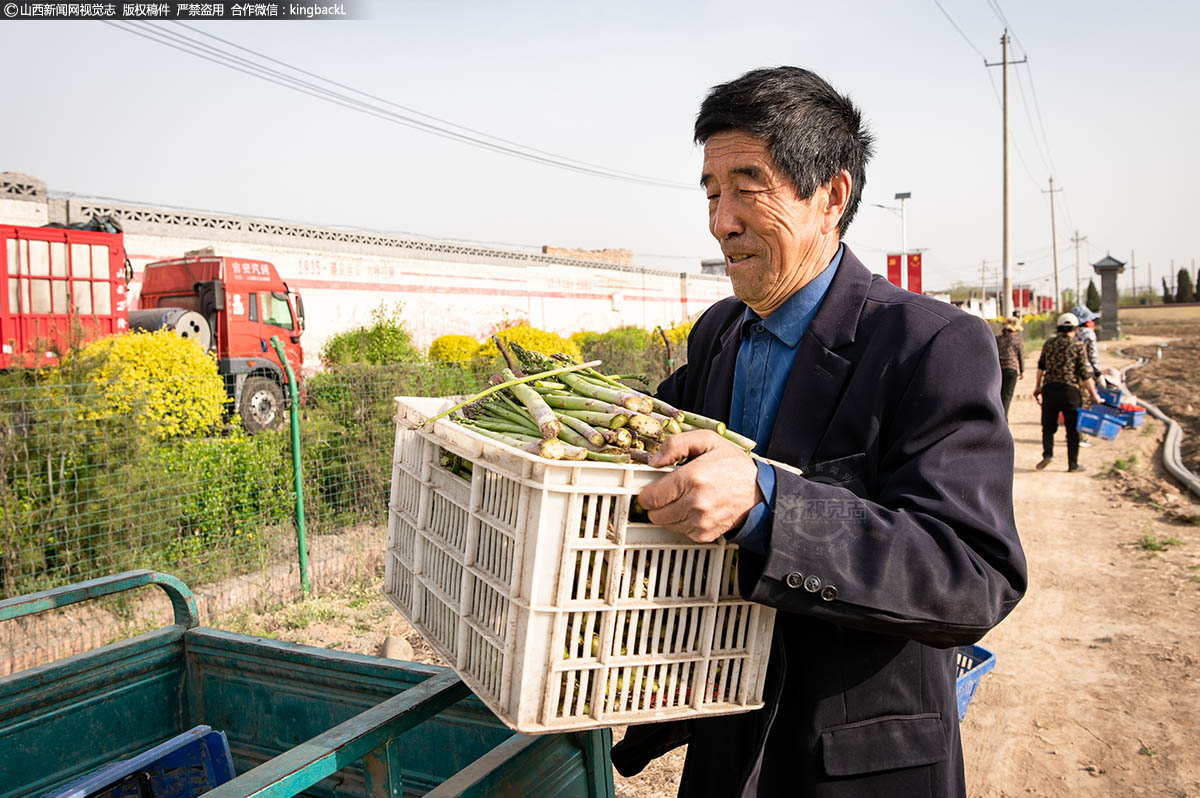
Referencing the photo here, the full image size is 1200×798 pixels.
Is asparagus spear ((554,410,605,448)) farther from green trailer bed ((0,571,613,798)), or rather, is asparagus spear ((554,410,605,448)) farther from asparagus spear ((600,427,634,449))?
green trailer bed ((0,571,613,798))

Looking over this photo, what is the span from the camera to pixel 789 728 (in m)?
1.63

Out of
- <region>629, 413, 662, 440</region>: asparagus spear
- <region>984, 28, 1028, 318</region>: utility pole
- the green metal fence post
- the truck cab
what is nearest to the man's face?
<region>629, 413, 662, 440</region>: asparagus spear

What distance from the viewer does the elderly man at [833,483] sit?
4.58ft

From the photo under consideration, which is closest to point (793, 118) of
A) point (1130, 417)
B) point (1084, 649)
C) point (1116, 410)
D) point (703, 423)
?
point (703, 423)

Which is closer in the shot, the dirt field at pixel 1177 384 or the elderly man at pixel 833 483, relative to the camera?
the elderly man at pixel 833 483

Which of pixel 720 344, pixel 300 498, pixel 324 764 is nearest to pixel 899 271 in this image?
pixel 300 498

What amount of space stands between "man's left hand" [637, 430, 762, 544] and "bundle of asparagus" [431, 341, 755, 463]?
0.11 m

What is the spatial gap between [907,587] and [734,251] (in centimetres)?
81

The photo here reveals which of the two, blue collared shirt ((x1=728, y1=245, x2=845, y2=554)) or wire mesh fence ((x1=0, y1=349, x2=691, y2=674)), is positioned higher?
blue collared shirt ((x1=728, y1=245, x2=845, y2=554))

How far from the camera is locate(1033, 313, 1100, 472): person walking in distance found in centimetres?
1034

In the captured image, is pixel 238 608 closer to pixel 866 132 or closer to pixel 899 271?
pixel 866 132

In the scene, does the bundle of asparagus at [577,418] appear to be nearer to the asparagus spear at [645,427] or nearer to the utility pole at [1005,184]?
the asparagus spear at [645,427]

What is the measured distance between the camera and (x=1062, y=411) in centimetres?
1051

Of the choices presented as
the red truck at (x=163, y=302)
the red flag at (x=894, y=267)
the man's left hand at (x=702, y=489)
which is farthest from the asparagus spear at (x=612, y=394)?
the red flag at (x=894, y=267)
